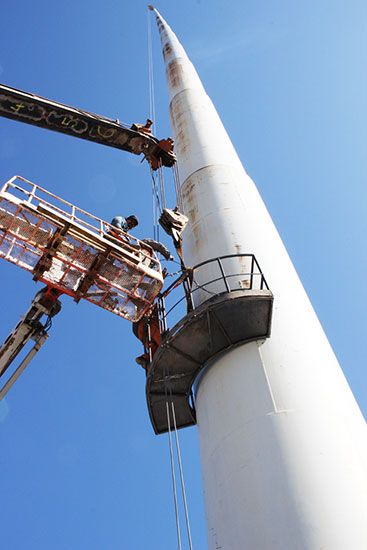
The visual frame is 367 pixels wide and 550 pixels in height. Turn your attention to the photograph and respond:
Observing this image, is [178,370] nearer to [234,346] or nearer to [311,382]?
[234,346]

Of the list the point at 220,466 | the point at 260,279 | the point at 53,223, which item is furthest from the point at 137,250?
the point at 220,466

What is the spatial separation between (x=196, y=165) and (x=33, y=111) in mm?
7990

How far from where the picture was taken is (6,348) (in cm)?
1372

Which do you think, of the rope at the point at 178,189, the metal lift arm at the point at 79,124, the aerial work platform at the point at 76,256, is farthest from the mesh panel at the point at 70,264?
the metal lift arm at the point at 79,124

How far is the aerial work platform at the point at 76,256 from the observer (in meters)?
11.7

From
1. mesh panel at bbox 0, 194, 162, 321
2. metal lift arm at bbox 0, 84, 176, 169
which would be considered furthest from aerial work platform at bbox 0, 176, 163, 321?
metal lift arm at bbox 0, 84, 176, 169

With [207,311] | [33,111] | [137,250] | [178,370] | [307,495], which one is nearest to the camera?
[307,495]

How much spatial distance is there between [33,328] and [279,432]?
8.78m

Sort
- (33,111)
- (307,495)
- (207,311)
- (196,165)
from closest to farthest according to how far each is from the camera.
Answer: (307,495) < (207,311) < (196,165) < (33,111)

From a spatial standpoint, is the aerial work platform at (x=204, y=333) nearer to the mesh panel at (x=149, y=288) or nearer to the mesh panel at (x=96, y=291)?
the mesh panel at (x=149, y=288)

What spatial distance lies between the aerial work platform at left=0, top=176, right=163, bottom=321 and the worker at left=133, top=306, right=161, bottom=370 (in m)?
0.35

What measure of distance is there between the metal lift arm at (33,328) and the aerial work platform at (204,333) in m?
4.25

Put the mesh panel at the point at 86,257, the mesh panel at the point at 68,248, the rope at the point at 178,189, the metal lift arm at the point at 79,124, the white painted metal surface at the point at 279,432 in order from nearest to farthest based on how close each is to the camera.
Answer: the white painted metal surface at the point at 279,432 < the mesh panel at the point at 68,248 < the mesh panel at the point at 86,257 < the rope at the point at 178,189 < the metal lift arm at the point at 79,124

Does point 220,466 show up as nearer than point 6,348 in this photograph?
Yes
